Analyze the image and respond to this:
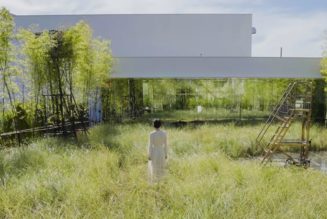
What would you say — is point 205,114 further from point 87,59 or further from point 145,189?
point 145,189

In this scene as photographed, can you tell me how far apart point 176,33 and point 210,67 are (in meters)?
8.45

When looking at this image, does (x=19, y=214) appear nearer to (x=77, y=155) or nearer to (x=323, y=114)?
(x=77, y=155)

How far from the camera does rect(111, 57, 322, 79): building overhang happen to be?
56.4 ft

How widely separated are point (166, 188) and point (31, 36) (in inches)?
318

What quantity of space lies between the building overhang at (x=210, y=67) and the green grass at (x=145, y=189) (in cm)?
989

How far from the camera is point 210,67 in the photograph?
56.8 feet

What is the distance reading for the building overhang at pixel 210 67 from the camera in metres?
17.2

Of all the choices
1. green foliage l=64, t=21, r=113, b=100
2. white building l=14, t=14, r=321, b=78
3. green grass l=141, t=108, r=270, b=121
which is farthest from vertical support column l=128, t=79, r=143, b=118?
white building l=14, t=14, r=321, b=78

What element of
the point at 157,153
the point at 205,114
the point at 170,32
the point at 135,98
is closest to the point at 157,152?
the point at 157,153

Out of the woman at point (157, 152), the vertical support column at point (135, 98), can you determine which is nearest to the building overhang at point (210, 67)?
the vertical support column at point (135, 98)

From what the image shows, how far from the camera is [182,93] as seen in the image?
61.0ft

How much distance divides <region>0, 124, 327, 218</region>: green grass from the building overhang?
9.89m

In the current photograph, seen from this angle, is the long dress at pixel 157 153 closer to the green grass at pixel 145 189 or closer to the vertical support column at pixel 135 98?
the green grass at pixel 145 189

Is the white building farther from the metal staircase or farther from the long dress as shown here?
the long dress
